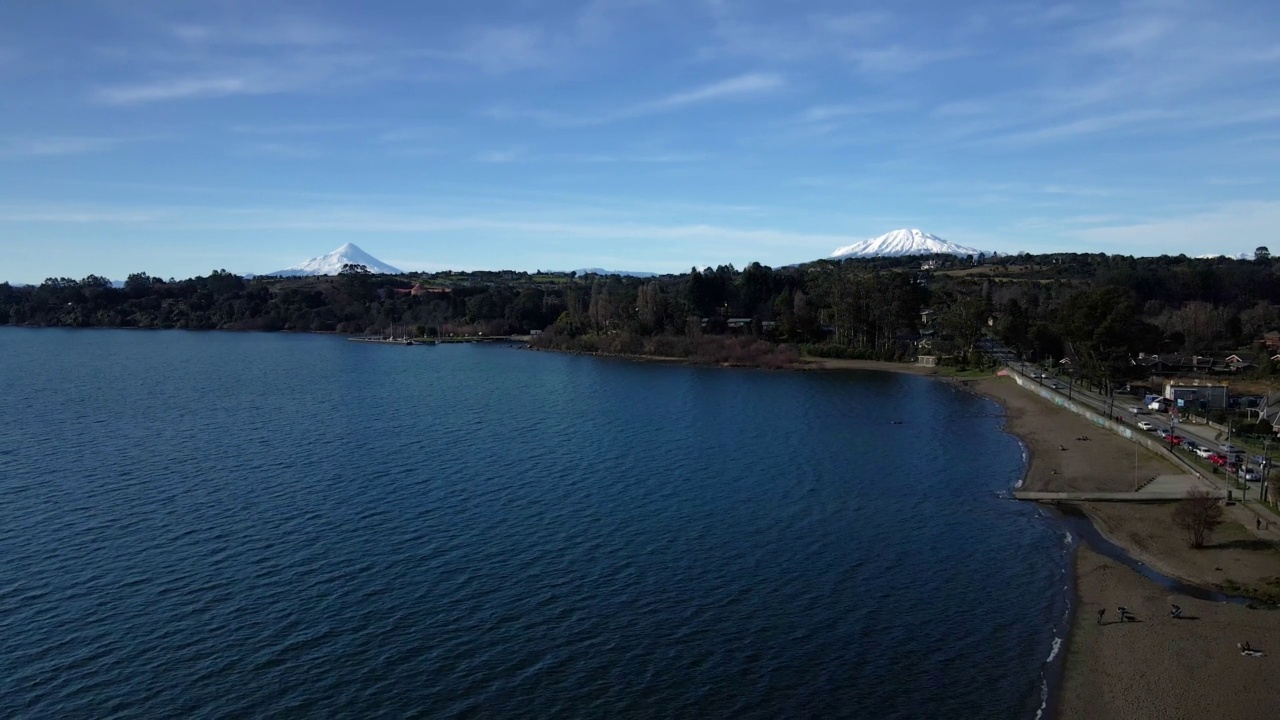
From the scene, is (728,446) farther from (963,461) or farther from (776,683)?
(776,683)

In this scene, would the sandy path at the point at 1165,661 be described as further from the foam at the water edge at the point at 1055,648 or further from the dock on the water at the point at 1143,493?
the dock on the water at the point at 1143,493

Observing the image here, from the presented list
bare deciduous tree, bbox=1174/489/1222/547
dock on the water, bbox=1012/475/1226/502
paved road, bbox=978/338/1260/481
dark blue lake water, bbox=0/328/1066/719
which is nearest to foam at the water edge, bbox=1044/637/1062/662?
dark blue lake water, bbox=0/328/1066/719

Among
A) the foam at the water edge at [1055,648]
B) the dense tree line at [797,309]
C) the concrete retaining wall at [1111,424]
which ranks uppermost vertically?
the dense tree line at [797,309]

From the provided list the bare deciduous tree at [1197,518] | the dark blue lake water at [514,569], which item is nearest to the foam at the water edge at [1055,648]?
the dark blue lake water at [514,569]

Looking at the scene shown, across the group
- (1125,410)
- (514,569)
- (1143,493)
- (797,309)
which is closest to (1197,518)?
(1143,493)

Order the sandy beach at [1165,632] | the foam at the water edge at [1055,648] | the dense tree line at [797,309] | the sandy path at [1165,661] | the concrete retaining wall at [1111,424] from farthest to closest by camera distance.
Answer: the dense tree line at [797,309] < the concrete retaining wall at [1111,424] < the foam at the water edge at [1055,648] < the sandy beach at [1165,632] < the sandy path at [1165,661]

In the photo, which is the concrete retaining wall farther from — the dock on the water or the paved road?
the dock on the water

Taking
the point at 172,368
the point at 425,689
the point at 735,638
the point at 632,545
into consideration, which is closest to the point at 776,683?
the point at 735,638
